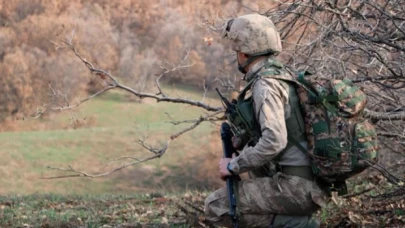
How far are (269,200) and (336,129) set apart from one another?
66 cm

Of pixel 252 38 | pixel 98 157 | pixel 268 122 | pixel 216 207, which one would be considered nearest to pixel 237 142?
pixel 216 207

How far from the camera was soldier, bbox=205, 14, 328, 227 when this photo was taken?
4.07 m

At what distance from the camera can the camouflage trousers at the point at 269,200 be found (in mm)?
4281

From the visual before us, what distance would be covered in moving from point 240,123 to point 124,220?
3.07 m

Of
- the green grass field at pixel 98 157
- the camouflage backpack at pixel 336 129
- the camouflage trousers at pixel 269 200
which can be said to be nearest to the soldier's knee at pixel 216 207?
the camouflage trousers at pixel 269 200

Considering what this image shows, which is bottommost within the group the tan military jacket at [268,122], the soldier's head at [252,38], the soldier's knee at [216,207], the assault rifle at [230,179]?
the soldier's knee at [216,207]

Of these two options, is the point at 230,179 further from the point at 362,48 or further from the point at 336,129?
the point at 362,48

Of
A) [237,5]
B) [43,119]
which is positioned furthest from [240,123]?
[43,119]

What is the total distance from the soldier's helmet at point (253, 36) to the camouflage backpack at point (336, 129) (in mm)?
331

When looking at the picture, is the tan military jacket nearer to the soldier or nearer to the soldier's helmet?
the soldier

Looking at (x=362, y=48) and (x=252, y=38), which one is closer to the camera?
(x=252, y=38)

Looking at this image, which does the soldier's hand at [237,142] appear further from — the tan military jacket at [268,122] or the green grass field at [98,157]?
the green grass field at [98,157]

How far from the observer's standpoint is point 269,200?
4.35 m

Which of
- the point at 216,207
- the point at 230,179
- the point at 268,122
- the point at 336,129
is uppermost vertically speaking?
the point at 268,122
